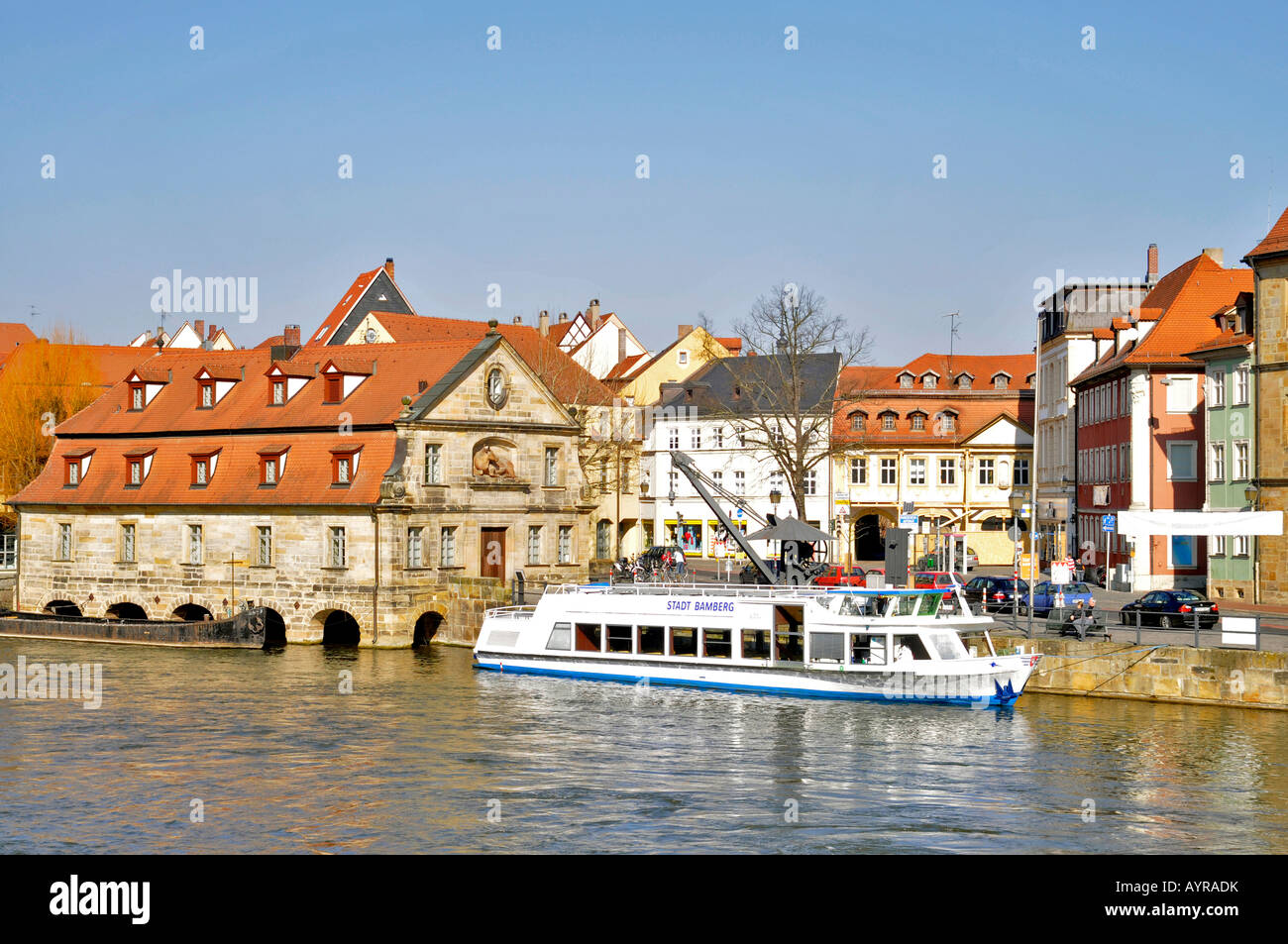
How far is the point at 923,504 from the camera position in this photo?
3524 inches

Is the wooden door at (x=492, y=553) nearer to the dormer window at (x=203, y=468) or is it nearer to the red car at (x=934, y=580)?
the dormer window at (x=203, y=468)

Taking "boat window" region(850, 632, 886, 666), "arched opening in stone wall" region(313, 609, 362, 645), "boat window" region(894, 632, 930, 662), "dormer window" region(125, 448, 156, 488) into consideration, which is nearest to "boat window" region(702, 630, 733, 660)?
"boat window" region(850, 632, 886, 666)

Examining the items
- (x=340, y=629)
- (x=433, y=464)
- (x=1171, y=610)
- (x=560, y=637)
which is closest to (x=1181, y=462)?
(x=1171, y=610)

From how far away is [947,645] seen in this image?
3988 centimetres

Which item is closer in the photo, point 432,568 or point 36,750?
point 36,750

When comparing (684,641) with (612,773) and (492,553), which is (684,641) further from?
(612,773)

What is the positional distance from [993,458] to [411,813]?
67946mm

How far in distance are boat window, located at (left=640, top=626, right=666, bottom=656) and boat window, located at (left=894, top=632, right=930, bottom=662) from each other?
308 inches

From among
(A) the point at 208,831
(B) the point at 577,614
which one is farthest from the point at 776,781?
(B) the point at 577,614

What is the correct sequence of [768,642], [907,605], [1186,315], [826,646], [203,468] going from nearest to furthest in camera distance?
1. [907,605]
2. [826,646]
3. [768,642]
4. [203,468]
5. [1186,315]

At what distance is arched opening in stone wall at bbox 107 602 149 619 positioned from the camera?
196ft

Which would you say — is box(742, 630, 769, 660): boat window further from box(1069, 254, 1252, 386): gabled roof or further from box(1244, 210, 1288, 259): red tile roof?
box(1069, 254, 1252, 386): gabled roof

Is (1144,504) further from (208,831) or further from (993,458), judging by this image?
(208,831)

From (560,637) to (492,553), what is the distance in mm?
10271
